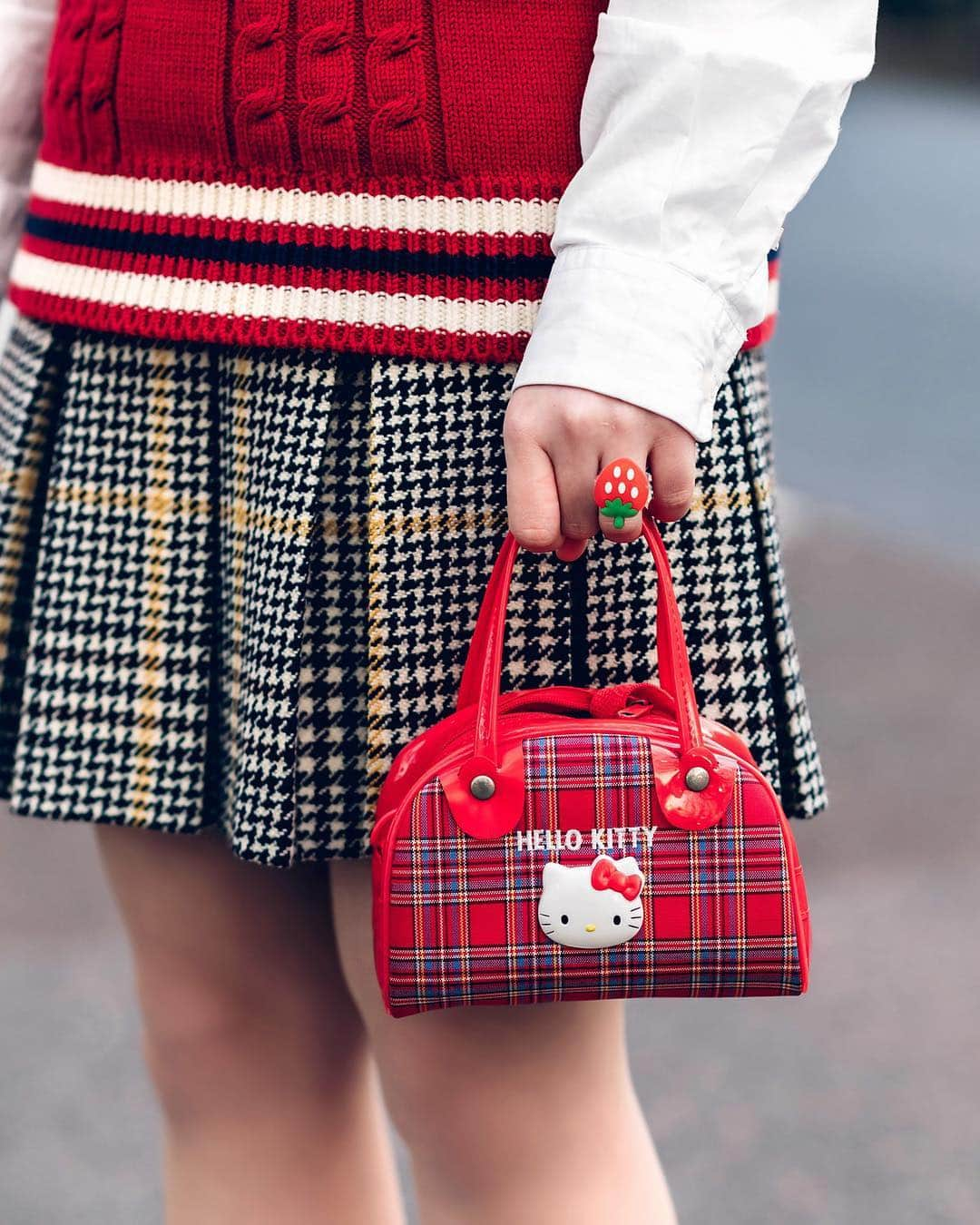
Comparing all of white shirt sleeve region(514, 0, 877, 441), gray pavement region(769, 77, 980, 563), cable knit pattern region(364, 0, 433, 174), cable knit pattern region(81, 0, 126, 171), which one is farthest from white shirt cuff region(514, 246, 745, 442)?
gray pavement region(769, 77, 980, 563)

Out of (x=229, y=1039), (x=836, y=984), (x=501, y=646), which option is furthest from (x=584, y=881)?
(x=836, y=984)

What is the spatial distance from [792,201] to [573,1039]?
0.42 m

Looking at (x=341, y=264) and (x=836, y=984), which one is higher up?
(x=341, y=264)

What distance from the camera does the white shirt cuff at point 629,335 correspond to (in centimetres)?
61

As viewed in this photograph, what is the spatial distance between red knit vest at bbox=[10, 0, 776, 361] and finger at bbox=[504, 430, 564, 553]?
0.27 ft

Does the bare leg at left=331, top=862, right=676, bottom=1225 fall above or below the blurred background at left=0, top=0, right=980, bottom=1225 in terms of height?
above

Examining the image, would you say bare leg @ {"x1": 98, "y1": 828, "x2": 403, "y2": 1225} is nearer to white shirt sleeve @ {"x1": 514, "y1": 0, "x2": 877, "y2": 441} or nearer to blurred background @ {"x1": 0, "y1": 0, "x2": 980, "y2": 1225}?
white shirt sleeve @ {"x1": 514, "y1": 0, "x2": 877, "y2": 441}

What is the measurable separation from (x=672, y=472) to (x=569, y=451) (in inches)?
Answer: 1.9

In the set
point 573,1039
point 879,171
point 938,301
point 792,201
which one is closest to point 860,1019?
point 573,1039

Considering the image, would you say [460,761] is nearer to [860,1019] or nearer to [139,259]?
[139,259]

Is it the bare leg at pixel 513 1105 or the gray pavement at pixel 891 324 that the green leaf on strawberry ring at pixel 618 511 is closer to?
the bare leg at pixel 513 1105

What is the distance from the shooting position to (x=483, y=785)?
629 mm

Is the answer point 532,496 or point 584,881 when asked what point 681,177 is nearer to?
point 532,496

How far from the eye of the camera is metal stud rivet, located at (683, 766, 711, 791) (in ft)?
2.06
